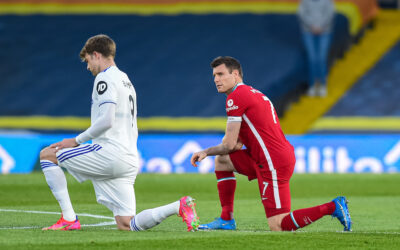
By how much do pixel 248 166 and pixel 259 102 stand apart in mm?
637

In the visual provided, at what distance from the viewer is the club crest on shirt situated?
7.16 metres

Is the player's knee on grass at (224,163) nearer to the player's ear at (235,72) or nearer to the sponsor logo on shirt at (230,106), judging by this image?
the sponsor logo on shirt at (230,106)

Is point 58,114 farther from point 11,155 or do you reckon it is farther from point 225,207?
point 225,207

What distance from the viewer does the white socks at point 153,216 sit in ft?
23.0

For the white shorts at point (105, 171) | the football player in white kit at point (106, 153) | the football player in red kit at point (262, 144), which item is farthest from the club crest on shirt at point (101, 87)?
the football player in red kit at point (262, 144)

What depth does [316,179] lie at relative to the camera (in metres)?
15.5

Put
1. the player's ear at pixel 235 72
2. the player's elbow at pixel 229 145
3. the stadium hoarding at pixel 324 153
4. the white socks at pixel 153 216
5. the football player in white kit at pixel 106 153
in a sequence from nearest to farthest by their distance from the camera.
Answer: the white socks at pixel 153 216 → the football player in white kit at pixel 106 153 → the player's elbow at pixel 229 145 → the player's ear at pixel 235 72 → the stadium hoarding at pixel 324 153

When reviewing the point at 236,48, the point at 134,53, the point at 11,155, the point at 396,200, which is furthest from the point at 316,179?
the point at 134,53

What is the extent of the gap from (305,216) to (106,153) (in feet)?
6.01

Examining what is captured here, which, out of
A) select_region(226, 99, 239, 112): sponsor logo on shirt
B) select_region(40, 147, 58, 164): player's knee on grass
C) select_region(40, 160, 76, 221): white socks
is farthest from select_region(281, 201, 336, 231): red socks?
select_region(40, 147, 58, 164): player's knee on grass

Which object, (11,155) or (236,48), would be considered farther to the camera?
(236,48)

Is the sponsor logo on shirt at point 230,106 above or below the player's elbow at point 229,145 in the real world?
above

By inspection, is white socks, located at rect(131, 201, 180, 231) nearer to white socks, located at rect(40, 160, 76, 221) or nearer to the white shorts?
the white shorts

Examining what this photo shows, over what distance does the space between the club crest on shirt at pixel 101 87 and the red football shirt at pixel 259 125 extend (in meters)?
1.15
